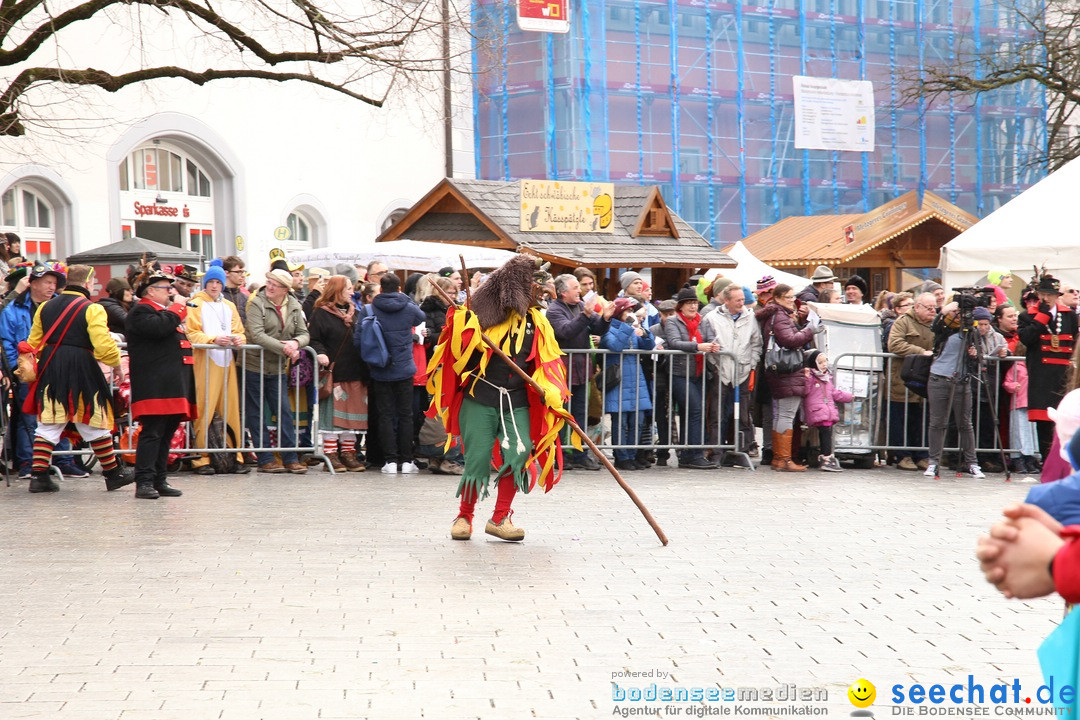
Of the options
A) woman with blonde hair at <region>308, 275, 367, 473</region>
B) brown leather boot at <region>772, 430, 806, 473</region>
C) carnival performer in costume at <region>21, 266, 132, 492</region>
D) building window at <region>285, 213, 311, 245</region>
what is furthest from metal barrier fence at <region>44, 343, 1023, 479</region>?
building window at <region>285, 213, 311, 245</region>

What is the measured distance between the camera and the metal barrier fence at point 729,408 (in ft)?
42.8

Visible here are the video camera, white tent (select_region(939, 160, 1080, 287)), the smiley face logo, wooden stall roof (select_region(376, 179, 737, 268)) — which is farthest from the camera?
wooden stall roof (select_region(376, 179, 737, 268))

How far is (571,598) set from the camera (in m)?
7.03

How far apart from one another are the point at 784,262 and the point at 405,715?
31173 millimetres

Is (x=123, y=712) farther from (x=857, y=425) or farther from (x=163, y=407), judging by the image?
(x=857, y=425)

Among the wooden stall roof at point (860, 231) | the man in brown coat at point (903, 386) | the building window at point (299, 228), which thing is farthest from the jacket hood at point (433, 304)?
the wooden stall roof at point (860, 231)

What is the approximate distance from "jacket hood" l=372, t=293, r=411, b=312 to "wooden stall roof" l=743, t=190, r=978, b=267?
73.7 feet

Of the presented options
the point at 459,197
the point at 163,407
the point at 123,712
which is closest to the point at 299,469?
the point at 163,407

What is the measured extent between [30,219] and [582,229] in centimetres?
887

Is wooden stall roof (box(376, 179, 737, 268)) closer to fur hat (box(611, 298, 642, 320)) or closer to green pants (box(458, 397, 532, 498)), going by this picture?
fur hat (box(611, 298, 642, 320))

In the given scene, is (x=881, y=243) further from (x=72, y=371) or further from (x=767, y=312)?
(x=72, y=371)

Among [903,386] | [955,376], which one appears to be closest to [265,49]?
[903,386]

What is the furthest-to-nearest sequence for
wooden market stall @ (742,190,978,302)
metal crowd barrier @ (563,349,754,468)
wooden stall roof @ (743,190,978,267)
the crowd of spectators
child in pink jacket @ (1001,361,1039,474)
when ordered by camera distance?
wooden market stall @ (742,190,978,302) < wooden stall roof @ (743,190,978,267) < child in pink jacket @ (1001,361,1039,474) < metal crowd barrier @ (563,349,754,468) < the crowd of spectators

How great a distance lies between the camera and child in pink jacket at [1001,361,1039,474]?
13.4 metres
